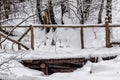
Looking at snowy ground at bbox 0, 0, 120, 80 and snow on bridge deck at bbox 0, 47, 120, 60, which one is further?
snow on bridge deck at bbox 0, 47, 120, 60

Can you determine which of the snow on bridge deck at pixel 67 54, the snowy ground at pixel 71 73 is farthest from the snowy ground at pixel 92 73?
the snow on bridge deck at pixel 67 54

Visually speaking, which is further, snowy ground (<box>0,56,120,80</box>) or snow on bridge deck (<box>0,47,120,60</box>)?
snow on bridge deck (<box>0,47,120,60</box>)

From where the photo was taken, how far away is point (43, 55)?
12258 millimetres

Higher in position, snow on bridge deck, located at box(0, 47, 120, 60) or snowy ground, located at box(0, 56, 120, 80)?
snow on bridge deck, located at box(0, 47, 120, 60)

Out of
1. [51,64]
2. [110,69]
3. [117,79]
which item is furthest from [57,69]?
[117,79]

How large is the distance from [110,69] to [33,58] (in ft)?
9.26

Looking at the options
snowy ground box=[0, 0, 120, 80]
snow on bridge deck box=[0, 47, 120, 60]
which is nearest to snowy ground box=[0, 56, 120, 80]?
snowy ground box=[0, 0, 120, 80]

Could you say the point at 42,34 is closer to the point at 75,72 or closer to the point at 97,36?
the point at 97,36

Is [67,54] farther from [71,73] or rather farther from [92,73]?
[92,73]

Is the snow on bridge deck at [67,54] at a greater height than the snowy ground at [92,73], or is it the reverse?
the snow on bridge deck at [67,54]

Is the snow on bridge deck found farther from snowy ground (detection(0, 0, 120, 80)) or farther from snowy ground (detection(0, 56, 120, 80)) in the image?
snowy ground (detection(0, 56, 120, 80))

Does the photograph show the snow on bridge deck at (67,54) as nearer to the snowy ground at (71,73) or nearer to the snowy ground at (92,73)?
the snowy ground at (71,73)

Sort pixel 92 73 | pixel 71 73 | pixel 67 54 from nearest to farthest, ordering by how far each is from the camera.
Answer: pixel 92 73 < pixel 71 73 < pixel 67 54

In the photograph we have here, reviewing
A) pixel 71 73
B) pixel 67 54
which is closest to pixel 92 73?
pixel 71 73
